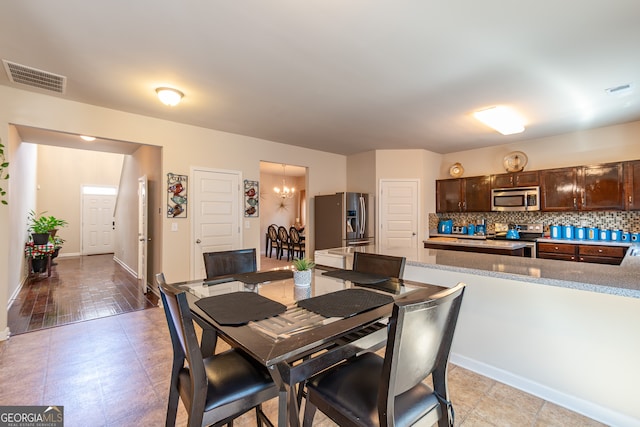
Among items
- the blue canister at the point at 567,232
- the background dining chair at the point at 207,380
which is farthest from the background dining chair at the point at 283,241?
the background dining chair at the point at 207,380

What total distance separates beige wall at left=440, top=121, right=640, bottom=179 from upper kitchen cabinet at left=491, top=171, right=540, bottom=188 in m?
0.28

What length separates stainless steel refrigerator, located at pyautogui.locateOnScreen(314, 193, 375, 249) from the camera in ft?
17.0

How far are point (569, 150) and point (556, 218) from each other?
109 centimetres

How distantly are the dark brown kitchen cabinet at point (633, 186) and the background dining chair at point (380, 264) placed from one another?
3.86 meters

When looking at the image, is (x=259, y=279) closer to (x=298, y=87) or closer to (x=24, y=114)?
(x=298, y=87)

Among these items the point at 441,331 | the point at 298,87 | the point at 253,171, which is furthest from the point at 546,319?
the point at 253,171

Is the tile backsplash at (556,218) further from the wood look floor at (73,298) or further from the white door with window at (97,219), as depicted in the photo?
the white door with window at (97,219)

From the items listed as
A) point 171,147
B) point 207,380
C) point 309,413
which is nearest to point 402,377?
point 309,413

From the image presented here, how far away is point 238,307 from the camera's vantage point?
140 centimetres

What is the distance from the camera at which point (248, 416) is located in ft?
5.82

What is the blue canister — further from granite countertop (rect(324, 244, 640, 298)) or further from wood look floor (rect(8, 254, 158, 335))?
wood look floor (rect(8, 254, 158, 335))

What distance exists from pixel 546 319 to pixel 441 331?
1.34 meters

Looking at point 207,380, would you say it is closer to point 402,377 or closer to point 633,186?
point 402,377

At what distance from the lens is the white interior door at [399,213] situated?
214 inches
